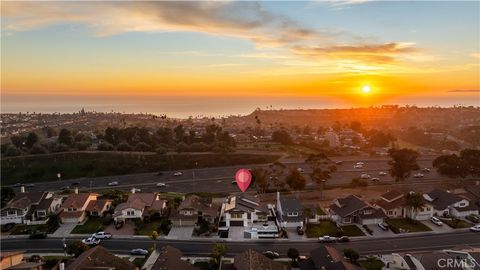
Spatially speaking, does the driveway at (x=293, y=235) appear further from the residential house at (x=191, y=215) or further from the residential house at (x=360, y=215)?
the residential house at (x=191, y=215)

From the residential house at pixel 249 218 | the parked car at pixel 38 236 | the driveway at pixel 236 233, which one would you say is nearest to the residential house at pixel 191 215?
the residential house at pixel 249 218

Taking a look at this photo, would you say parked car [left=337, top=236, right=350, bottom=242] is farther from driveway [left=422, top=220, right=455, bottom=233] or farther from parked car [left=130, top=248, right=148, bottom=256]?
parked car [left=130, top=248, right=148, bottom=256]

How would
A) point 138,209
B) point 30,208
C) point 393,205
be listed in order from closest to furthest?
point 138,209, point 393,205, point 30,208

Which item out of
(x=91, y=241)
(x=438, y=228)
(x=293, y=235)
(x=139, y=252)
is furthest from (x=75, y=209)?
(x=438, y=228)

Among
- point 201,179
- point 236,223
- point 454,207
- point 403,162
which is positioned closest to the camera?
point 236,223

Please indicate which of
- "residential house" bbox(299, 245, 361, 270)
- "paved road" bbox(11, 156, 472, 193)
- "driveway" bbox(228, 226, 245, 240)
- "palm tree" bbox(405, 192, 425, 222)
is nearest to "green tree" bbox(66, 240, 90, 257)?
"driveway" bbox(228, 226, 245, 240)

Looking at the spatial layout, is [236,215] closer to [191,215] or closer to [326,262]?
[191,215]

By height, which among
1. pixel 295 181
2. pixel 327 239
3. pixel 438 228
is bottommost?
pixel 327 239

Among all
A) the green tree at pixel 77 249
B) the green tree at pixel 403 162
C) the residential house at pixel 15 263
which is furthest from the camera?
the green tree at pixel 403 162
